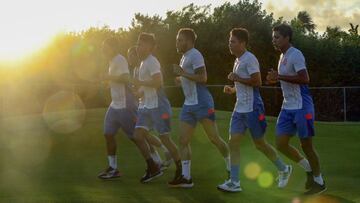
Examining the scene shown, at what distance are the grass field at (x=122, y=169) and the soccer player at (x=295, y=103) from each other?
0.49 meters

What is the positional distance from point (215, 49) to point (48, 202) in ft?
97.5

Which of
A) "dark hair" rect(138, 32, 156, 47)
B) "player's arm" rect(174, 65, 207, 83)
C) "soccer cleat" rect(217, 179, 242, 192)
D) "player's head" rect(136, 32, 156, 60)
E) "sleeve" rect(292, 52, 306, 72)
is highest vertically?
"dark hair" rect(138, 32, 156, 47)

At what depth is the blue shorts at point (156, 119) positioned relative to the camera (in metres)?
8.66

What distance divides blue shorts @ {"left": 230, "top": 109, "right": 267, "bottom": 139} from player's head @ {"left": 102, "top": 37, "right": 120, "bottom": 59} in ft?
7.94

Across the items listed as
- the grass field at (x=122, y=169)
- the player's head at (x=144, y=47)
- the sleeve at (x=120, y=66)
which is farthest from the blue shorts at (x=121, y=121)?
the player's head at (x=144, y=47)

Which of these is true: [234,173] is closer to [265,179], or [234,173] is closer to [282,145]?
[282,145]

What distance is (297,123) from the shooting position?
297 inches

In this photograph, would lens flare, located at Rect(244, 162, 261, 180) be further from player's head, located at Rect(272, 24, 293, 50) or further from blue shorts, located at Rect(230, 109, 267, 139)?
player's head, located at Rect(272, 24, 293, 50)

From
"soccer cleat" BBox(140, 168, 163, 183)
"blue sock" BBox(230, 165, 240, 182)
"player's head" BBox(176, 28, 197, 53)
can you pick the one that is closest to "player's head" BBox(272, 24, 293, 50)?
"player's head" BBox(176, 28, 197, 53)

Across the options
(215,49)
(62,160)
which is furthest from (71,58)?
(62,160)

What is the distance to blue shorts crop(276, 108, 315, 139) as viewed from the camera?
7.50 m

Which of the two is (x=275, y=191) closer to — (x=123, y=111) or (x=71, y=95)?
(x=123, y=111)

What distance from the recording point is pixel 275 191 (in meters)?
7.94

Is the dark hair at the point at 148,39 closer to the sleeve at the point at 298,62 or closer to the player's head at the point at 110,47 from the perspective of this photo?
the player's head at the point at 110,47
